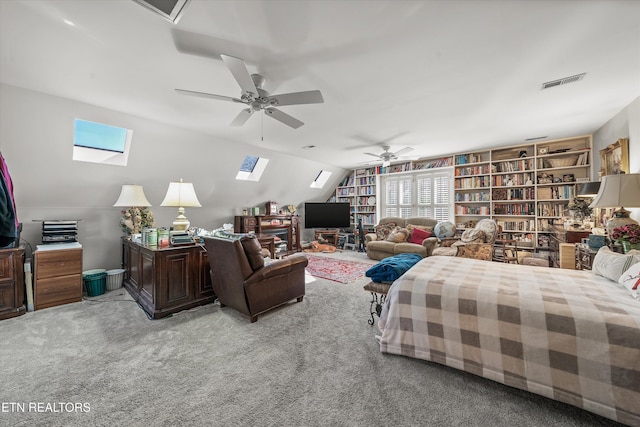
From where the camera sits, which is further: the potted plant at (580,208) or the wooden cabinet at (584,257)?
Answer: the potted plant at (580,208)

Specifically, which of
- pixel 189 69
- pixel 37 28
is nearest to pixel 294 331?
pixel 189 69

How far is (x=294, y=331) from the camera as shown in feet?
7.89

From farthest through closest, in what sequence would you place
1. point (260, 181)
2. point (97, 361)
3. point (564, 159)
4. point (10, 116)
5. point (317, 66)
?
point (260, 181) → point (564, 159) → point (10, 116) → point (317, 66) → point (97, 361)

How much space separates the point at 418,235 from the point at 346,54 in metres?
4.34

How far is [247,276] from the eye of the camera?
8.36ft

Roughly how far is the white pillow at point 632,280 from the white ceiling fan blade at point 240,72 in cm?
300

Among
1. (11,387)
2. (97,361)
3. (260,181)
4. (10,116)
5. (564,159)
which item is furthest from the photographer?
(260,181)

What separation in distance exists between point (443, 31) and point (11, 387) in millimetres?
3930

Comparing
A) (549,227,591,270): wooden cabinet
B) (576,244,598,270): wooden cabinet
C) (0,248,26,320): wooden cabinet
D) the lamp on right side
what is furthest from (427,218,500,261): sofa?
(0,248,26,320): wooden cabinet

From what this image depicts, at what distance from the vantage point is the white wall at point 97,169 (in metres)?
2.97

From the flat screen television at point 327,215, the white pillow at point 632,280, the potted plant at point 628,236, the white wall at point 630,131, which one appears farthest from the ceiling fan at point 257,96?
the flat screen television at point 327,215

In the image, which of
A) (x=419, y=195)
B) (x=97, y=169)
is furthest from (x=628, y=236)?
(x=97, y=169)

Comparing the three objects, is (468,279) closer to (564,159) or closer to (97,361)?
(97,361)

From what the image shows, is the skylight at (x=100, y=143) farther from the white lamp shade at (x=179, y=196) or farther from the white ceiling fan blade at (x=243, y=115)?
the white ceiling fan blade at (x=243, y=115)
